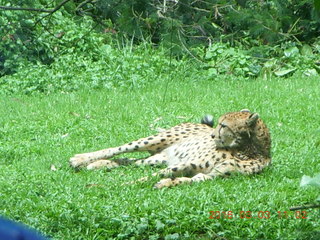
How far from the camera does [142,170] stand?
565 cm

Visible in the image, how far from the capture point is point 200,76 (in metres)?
10.5

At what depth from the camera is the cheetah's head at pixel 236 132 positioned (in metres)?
5.29

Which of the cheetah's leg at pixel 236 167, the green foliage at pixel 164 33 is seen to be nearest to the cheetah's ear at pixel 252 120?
the cheetah's leg at pixel 236 167

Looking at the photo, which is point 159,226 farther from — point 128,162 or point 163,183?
point 128,162

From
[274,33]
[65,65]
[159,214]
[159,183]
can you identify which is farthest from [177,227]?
[274,33]

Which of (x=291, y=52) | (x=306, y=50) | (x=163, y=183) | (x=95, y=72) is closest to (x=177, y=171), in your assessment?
(x=163, y=183)

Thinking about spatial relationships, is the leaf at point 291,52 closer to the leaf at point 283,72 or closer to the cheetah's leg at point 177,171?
the leaf at point 283,72

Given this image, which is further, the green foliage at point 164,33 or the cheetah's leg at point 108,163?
the green foliage at point 164,33

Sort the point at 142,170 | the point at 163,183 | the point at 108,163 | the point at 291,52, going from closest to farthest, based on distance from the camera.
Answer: the point at 163,183 < the point at 142,170 < the point at 108,163 < the point at 291,52

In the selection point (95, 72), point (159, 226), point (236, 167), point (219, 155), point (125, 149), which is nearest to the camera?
point (159, 226)
